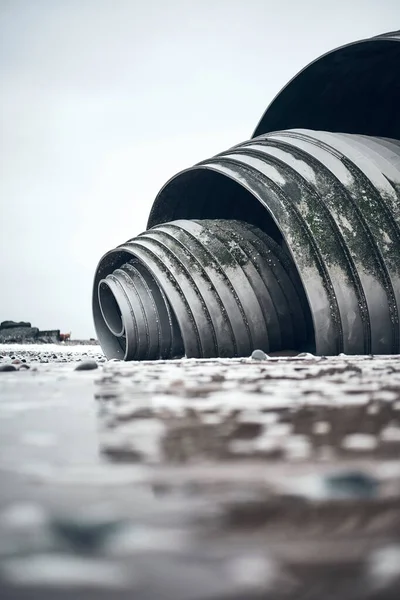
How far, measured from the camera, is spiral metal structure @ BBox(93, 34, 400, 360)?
708 centimetres

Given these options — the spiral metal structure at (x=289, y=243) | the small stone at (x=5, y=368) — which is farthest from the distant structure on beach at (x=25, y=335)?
the small stone at (x=5, y=368)

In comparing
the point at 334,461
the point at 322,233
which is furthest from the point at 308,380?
the point at 322,233

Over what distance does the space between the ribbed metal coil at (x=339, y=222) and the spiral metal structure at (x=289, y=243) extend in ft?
0.05

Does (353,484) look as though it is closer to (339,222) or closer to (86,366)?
(86,366)

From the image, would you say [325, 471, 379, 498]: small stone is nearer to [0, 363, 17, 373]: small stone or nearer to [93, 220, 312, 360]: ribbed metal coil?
[0, 363, 17, 373]: small stone

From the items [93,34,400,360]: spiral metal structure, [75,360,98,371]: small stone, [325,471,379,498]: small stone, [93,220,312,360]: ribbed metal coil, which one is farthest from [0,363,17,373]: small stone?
[93,220,312,360]: ribbed metal coil

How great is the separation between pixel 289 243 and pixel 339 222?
715mm

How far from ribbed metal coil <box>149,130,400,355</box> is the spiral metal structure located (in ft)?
0.05

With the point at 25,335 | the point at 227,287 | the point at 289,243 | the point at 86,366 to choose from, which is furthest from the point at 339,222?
the point at 25,335

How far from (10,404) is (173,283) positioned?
9258 mm

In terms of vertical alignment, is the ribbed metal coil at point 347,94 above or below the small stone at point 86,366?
above

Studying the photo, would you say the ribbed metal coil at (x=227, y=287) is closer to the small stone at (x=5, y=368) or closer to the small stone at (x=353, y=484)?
the small stone at (x=5, y=368)

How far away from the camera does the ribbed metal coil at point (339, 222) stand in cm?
696

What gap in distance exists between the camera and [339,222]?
7.46m
